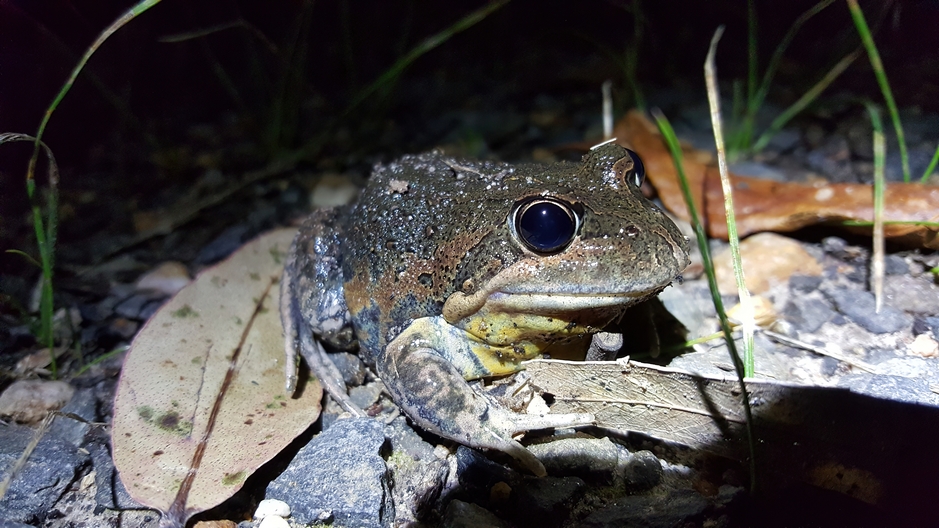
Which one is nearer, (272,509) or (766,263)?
(272,509)

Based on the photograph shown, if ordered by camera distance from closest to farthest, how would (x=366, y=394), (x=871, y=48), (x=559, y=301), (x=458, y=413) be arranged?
(x=559, y=301) → (x=458, y=413) → (x=366, y=394) → (x=871, y=48)

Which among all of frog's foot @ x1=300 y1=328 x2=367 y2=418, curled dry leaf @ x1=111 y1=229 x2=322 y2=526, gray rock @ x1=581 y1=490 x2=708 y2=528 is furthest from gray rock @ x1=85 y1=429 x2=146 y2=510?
gray rock @ x1=581 y1=490 x2=708 y2=528

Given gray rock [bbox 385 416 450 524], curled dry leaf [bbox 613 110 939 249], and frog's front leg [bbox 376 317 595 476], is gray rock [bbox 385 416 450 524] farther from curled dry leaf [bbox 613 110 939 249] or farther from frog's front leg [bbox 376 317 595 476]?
curled dry leaf [bbox 613 110 939 249]

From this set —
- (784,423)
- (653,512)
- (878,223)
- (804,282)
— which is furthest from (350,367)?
(878,223)

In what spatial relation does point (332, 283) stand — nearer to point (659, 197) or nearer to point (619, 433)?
point (619, 433)

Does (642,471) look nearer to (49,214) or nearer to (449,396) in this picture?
(449,396)

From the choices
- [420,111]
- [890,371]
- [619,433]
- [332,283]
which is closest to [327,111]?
[420,111]

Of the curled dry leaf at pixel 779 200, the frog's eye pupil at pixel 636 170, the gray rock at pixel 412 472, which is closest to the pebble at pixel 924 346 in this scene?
the curled dry leaf at pixel 779 200
